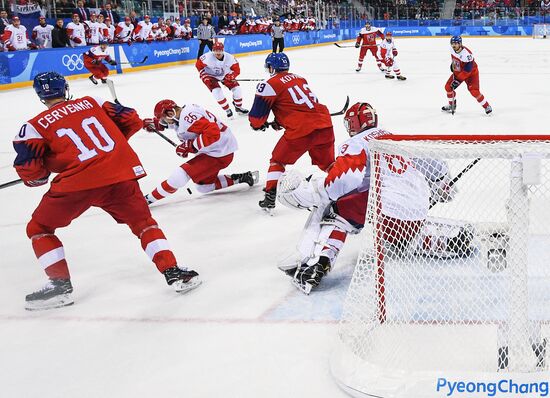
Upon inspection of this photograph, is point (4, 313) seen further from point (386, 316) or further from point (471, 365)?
point (471, 365)

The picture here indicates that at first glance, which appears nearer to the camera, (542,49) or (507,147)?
(507,147)

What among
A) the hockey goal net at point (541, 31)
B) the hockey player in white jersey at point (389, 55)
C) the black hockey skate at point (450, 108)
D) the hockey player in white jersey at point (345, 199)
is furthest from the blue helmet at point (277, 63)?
the hockey goal net at point (541, 31)

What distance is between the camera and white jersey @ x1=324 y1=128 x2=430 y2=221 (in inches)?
100

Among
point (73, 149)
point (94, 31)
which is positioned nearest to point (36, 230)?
point (73, 149)

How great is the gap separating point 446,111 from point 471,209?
19.5 feet

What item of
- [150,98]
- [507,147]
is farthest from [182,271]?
[150,98]

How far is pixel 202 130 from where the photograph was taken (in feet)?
14.1

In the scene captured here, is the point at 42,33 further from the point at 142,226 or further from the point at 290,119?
the point at 142,226

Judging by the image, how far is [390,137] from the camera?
220 centimetres

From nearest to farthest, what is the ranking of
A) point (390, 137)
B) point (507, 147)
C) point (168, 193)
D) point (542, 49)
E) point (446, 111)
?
point (507, 147), point (390, 137), point (168, 193), point (446, 111), point (542, 49)

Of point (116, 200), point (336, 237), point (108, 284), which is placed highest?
point (116, 200)

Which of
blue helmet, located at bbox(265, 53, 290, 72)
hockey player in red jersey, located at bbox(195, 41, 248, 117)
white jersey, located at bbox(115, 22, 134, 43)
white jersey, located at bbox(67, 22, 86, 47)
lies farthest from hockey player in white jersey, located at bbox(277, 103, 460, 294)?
white jersey, located at bbox(115, 22, 134, 43)

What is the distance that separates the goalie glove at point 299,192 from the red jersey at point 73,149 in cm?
69

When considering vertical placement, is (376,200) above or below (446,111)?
above
